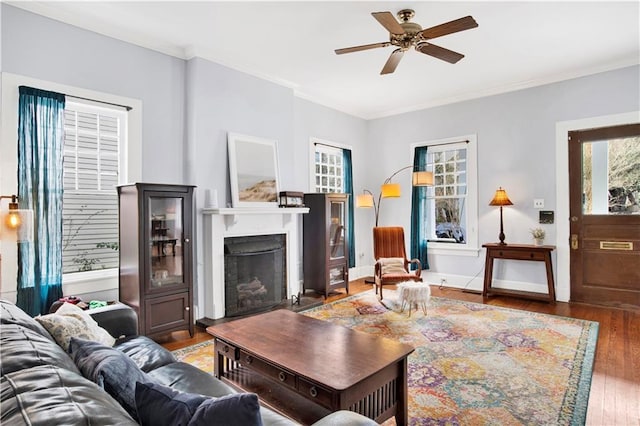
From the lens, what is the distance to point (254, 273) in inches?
177

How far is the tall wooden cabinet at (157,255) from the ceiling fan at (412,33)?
7.30 ft

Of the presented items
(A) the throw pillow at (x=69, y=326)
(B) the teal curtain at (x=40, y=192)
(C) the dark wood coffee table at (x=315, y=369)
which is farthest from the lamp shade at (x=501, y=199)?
(B) the teal curtain at (x=40, y=192)

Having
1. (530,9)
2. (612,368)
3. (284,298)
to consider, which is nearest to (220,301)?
(284,298)

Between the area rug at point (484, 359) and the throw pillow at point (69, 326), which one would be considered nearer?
the throw pillow at point (69, 326)

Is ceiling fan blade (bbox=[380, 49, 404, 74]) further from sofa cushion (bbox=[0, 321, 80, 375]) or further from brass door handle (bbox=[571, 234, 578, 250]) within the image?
brass door handle (bbox=[571, 234, 578, 250])

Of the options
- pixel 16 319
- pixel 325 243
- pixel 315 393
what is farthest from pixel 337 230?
pixel 16 319

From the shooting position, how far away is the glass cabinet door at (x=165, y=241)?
11.6 ft

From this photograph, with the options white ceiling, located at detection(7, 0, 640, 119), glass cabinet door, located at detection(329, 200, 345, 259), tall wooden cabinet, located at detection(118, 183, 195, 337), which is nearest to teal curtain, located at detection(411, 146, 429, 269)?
glass cabinet door, located at detection(329, 200, 345, 259)

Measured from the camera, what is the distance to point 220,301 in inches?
164

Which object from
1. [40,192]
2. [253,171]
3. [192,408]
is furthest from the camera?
[253,171]

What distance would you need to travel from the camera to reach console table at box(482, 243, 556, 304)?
4.90m

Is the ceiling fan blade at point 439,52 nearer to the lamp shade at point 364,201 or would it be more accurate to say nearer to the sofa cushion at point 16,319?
the lamp shade at point 364,201

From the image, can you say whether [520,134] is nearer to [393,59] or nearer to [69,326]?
[393,59]

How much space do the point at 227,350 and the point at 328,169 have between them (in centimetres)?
435
